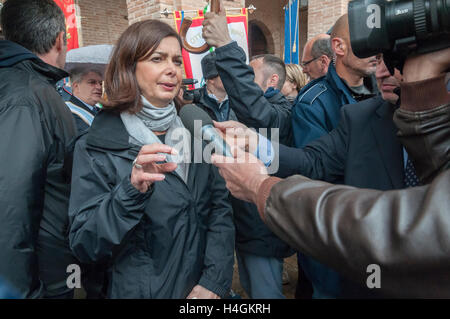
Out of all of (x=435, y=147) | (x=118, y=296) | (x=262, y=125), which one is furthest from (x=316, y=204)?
(x=262, y=125)

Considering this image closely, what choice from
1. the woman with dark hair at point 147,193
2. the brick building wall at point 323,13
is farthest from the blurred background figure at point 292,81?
the brick building wall at point 323,13

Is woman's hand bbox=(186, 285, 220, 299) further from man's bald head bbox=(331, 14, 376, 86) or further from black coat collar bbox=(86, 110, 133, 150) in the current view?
man's bald head bbox=(331, 14, 376, 86)

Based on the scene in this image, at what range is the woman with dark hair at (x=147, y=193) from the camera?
126 cm

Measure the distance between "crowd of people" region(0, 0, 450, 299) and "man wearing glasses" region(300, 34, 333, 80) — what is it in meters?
0.80

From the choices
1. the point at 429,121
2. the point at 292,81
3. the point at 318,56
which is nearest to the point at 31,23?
the point at 429,121

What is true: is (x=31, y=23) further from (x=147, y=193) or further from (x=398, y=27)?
(x=398, y=27)

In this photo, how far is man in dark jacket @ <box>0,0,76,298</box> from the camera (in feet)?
4.37

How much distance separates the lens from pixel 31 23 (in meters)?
1.73

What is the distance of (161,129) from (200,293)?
0.84m

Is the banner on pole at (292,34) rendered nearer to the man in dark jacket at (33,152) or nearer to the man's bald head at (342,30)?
the man's bald head at (342,30)

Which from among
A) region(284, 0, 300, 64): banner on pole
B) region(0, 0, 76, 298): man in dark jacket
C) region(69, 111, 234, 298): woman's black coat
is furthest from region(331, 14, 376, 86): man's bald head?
region(284, 0, 300, 64): banner on pole

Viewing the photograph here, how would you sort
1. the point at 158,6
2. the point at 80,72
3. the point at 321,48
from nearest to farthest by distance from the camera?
the point at 321,48 < the point at 80,72 < the point at 158,6

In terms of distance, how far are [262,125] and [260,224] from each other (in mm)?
664

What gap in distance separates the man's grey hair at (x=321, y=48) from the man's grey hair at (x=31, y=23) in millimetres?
2133
